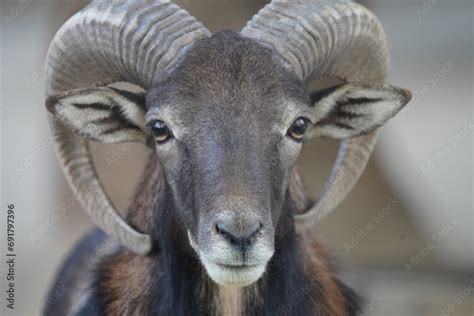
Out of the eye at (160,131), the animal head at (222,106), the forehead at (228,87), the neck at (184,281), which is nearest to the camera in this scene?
the animal head at (222,106)

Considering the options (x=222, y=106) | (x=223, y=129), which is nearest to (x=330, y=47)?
(x=222, y=106)

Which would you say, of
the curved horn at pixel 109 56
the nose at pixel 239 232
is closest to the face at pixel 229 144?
the nose at pixel 239 232

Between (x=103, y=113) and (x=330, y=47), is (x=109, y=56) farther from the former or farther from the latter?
(x=330, y=47)

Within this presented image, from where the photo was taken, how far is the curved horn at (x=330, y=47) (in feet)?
20.5

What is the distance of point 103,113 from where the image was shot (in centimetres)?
634

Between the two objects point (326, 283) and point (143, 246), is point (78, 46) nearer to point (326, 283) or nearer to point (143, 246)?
point (143, 246)

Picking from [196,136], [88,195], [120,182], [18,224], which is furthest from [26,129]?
[196,136]

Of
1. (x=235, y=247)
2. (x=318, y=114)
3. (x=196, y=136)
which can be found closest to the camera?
(x=235, y=247)

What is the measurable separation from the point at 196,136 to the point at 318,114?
122 centimetres

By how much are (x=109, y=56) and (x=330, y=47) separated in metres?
1.63

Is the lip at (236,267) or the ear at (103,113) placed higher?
the ear at (103,113)

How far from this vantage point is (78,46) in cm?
660

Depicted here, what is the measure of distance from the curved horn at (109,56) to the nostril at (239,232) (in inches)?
55.4

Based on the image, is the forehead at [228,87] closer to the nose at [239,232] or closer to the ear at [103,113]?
the ear at [103,113]
